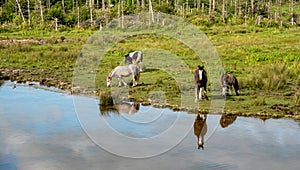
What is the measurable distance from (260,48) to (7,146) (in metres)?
20.2

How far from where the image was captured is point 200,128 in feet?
40.7

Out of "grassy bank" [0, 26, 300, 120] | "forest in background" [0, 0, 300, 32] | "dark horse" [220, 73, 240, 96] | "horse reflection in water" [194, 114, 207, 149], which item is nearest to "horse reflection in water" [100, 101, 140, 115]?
"grassy bank" [0, 26, 300, 120]

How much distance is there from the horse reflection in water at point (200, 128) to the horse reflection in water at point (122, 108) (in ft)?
7.21

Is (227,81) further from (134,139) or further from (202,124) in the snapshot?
(134,139)

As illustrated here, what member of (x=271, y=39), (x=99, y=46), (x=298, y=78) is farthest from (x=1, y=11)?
(x=298, y=78)

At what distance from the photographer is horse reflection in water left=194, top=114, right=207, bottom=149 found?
36.7ft

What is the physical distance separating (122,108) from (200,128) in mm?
3340

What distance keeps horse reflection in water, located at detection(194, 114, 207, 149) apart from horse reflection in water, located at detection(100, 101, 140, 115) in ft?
7.21

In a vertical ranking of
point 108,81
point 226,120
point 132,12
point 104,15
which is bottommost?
point 226,120

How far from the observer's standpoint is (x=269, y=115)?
44.7ft

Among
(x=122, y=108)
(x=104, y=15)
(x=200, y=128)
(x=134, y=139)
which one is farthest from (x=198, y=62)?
(x=104, y=15)

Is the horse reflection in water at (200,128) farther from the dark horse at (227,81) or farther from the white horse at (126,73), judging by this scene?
the white horse at (126,73)

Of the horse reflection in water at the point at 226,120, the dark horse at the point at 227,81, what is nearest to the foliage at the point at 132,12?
the dark horse at the point at 227,81

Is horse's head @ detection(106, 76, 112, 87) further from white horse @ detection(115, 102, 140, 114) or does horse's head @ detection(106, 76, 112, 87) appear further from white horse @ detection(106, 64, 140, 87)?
white horse @ detection(115, 102, 140, 114)
